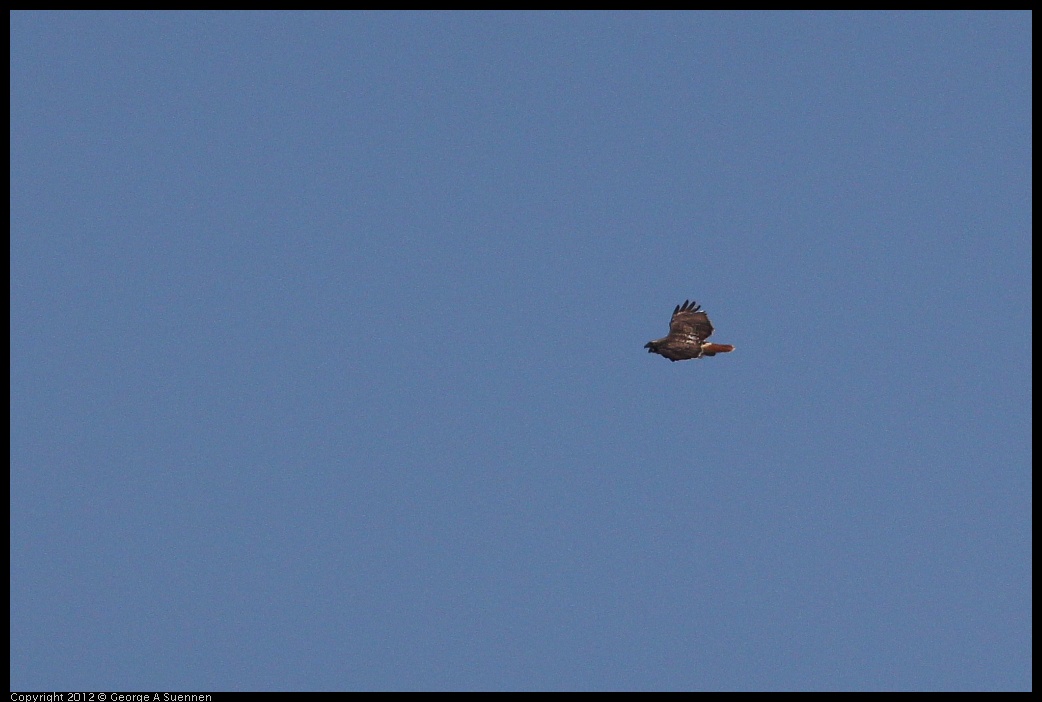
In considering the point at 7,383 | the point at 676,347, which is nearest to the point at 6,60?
the point at 7,383

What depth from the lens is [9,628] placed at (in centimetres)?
11519

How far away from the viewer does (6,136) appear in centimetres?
11800

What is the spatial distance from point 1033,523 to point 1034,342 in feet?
31.3

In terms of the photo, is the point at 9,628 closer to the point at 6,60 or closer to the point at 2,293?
the point at 2,293

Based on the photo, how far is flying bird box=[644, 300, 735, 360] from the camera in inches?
4742

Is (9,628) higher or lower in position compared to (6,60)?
lower

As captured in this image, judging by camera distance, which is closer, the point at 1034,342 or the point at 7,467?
the point at 7,467

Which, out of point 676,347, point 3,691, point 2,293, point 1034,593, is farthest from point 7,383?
point 1034,593

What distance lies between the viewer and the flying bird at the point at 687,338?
120438mm

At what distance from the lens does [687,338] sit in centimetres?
12125
